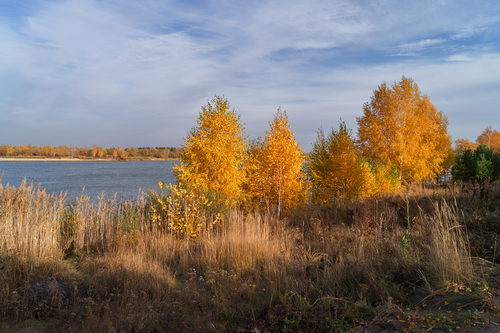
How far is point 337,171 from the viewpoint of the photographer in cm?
1638

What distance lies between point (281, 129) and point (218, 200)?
541 centimetres

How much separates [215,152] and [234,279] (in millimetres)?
7517

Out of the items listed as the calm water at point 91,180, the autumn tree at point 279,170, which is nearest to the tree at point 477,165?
the autumn tree at point 279,170

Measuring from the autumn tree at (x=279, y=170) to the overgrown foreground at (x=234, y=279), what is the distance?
622cm

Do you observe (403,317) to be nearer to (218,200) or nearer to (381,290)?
(381,290)

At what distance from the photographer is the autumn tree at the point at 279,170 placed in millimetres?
13133

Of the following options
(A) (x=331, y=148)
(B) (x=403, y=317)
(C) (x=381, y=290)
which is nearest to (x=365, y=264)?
(C) (x=381, y=290)

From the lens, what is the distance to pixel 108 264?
536 centimetres

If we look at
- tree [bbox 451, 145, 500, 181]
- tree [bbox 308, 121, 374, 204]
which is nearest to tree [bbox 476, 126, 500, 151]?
tree [bbox 451, 145, 500, 181]

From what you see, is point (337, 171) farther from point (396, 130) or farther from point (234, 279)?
point (234, 279)

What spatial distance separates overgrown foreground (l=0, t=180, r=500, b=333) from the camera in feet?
11.3

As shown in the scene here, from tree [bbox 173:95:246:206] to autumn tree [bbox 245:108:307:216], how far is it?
1236 mm

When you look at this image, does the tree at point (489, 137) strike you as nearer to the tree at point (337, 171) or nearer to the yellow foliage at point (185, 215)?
the tree at point (337, 171)

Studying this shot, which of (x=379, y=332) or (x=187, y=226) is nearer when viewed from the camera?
(x=379, y=332)
